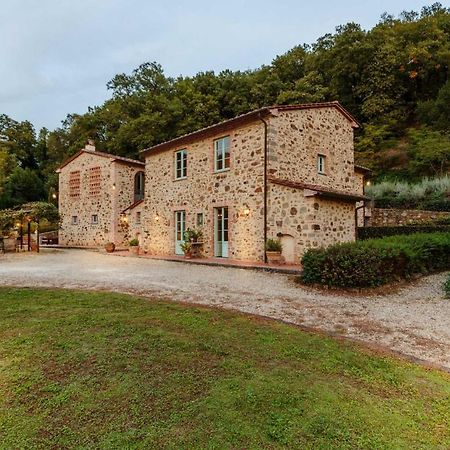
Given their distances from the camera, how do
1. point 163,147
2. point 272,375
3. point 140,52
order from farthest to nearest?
point 140,52 < point 163,147 < point 272,375

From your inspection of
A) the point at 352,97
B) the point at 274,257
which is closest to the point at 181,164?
the point at 274,257

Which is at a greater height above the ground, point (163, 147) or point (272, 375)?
point (163, 147)

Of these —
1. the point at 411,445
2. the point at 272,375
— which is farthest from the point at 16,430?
the point at 411,445

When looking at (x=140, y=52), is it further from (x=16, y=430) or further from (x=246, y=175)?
(x=16, y=430)

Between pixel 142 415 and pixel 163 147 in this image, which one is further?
pixel 163 147

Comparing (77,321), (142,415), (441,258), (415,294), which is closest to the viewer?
(142,415)

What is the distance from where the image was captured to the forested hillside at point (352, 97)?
25828 mm

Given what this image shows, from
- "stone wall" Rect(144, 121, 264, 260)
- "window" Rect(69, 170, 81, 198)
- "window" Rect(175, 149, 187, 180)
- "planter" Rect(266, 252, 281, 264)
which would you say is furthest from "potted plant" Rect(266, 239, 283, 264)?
"window" Rect(69, 170, 81, 198)

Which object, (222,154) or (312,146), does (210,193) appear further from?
(312,146)

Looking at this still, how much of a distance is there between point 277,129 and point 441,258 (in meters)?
6.94

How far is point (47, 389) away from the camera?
283 centimetres

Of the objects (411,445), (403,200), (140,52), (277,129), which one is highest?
(140,52)

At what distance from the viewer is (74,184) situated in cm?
2481

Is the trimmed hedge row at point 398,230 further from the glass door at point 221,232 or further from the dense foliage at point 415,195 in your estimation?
the glass door at point 221,232
